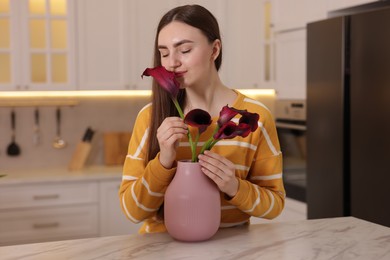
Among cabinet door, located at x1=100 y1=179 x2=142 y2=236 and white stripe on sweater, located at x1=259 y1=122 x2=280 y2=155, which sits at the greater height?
white stripe on sweater, located at x1=259 y1=122 x2=280 y2=155

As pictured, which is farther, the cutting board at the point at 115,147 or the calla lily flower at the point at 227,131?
the cutting board at the point at 115,147

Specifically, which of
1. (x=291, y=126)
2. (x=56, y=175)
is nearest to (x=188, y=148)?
(x=291, y=126)

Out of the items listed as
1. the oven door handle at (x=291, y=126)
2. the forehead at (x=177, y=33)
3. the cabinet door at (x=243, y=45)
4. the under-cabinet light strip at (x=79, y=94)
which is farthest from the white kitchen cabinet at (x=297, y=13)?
the forehead at (x=177, y=33)

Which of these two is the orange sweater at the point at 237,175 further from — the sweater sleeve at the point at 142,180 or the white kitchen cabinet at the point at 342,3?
the white kitchen cabinet at the point at 342,3

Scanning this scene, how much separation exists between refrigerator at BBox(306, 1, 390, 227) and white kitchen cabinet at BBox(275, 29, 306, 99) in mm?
401

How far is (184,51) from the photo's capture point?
4.23 ft

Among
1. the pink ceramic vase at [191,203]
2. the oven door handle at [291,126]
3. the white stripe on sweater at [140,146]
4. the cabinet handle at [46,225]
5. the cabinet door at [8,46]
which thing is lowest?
the cabinet handle at [46,225]

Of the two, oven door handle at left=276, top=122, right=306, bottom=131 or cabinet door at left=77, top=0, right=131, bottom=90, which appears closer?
oven door handle at left=276, top=122, right=306, bottom=131

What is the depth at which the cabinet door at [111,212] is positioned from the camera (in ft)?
11.5

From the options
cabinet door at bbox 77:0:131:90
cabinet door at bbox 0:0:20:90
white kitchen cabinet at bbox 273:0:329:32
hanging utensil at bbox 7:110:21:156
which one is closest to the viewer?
white kitchen cabinet at bbox 273:0:329:32

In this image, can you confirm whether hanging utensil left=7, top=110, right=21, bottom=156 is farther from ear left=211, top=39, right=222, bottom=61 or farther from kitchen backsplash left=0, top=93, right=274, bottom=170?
ear left=211, top=39, right=222, bottom=61

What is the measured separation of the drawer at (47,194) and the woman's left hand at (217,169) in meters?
2.34

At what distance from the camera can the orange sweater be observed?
4.25 feet

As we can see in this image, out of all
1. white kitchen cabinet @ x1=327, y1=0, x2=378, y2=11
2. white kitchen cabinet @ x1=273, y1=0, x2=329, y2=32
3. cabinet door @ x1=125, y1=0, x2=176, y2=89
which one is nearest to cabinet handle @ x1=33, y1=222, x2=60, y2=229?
cabinet door @ x1=125, y1=0, x2=176, y2=89
